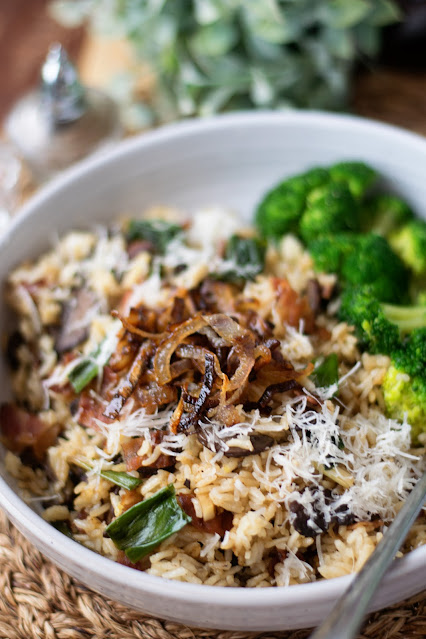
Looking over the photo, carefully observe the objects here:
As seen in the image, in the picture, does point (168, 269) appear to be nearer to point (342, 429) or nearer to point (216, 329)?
point (216, 329)

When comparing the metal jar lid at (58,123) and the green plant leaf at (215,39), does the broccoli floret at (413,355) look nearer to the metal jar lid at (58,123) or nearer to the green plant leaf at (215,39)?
the green plant leaf at (215,39)

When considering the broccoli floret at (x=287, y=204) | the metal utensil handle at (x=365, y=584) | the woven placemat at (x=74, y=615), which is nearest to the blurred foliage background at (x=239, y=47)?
the broccoli floret at (x=287, y=204)

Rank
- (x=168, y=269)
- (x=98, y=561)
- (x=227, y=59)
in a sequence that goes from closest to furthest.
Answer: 1. (x=98, y=561)
2. (x=168, y=269)
3. (x=227, y=59)

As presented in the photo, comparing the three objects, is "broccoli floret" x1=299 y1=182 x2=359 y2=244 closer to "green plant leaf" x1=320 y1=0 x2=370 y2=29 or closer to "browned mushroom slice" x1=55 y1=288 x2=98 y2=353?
"browned mushroom slice" x1=55 y1=288 x2=98 y2=353

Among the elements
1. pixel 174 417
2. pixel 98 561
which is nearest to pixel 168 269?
pixel 174 417

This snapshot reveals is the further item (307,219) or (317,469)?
(307,219)

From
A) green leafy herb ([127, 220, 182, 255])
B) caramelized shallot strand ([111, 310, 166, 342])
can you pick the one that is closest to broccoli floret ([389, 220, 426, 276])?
green leafy herb ([127, 220, 182, 255])

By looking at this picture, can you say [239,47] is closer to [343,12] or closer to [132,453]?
[343,12]
